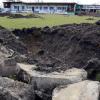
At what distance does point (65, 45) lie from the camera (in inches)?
909

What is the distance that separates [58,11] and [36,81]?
54.1m

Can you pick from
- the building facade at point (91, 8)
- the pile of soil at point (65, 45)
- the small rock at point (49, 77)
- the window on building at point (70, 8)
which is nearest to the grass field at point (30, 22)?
the pile of soil at point (65, 45)

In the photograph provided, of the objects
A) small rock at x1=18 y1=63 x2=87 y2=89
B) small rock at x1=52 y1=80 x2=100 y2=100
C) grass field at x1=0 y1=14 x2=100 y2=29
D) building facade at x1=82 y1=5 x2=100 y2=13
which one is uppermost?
small rock at x1=52 y1=80 x2=100 y2=100

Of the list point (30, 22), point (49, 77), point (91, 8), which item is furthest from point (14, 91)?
point (91, 8)

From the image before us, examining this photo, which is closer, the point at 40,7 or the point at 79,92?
the point at 79,92

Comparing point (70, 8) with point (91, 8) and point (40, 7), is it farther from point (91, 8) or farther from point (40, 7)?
point (91, 8)

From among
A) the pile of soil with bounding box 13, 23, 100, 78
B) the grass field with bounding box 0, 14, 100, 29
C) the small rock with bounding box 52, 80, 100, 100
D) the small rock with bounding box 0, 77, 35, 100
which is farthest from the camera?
the grass field with bounding box 0, 14, 100, 29

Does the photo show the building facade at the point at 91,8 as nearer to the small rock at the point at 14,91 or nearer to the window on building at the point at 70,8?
the window on building at the point at 70,8

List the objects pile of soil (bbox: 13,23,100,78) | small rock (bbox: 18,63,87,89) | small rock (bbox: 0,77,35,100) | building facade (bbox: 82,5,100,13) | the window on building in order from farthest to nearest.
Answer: building facade (bbox: 82,5,100,13), the window on building, pile of soil (bbox: 13,23,100,78), small rock (bbox: 18,63,87,89), small rock (bbox: 0,77,35,100)

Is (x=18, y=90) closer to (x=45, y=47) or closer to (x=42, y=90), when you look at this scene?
(x=42, y=90)

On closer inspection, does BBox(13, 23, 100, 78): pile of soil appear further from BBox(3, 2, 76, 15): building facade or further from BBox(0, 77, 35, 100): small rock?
BBox(3, 2, 76, 15): building facade

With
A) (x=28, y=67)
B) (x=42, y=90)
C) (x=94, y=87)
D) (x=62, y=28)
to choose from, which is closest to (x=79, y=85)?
(x=94, y=87)

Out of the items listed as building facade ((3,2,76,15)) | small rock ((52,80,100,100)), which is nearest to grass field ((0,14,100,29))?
small rock ((52,80,100,100))

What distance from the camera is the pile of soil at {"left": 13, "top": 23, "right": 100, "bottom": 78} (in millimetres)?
18456
